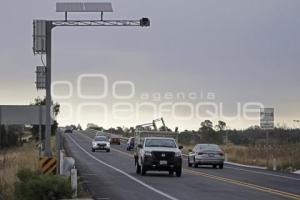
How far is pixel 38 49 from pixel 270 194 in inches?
438

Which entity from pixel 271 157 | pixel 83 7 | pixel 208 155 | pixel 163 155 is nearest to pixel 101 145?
pixel 271 157

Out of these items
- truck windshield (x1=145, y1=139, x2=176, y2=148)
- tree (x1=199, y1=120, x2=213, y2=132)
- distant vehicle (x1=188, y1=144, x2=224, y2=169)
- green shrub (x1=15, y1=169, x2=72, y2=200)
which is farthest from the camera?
tree (x1=199, y1=120, x2=213, y2=132)

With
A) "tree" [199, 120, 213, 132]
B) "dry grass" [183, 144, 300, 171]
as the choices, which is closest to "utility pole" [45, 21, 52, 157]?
"dry grass" [183, 144, 300, 171]

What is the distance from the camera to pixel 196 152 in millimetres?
46750

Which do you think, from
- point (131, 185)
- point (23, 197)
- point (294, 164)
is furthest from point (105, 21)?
point (294, 164)

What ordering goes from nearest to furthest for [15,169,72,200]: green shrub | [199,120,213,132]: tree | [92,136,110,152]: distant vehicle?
[15,169,72,200]: green shrub, [92,136,110,152]: distant vehicle, [199,120,213,132]: tree

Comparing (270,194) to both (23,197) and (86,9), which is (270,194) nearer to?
(23,197)

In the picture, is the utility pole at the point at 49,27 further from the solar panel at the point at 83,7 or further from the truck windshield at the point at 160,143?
the truck windshield at the point at 160,143

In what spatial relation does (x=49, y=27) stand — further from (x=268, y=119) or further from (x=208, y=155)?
(x=268, y=119)

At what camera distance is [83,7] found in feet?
98.9

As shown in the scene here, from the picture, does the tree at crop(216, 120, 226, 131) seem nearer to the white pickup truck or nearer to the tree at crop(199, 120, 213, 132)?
the tree at crop(199, 120, 213, 132)

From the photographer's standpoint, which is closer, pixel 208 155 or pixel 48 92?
pixel 48 92

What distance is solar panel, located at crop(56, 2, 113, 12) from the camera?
29922 mm

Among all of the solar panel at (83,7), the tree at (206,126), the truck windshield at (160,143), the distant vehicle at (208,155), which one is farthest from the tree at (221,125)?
the solar panel at (83,7)
